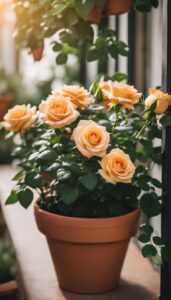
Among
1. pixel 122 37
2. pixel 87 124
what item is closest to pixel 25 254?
pixel 87 124

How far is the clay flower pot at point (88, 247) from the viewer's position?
198 cm

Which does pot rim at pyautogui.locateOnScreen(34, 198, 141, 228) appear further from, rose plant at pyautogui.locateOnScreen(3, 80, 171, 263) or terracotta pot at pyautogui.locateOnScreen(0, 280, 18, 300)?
terracotta pot at pyautogui.locateOnScreen(0, 280, 18, 300)

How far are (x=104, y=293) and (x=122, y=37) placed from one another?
1772 mm

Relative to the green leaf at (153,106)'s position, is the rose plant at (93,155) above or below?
below

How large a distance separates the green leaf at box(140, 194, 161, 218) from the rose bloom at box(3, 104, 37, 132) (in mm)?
518

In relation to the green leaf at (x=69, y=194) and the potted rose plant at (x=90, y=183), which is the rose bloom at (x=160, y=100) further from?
the green leaf at (x=69, y=194)

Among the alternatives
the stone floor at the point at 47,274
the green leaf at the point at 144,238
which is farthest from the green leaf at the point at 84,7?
the stone floor at the point at 47,274

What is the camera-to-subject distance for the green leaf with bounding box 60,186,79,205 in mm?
1887

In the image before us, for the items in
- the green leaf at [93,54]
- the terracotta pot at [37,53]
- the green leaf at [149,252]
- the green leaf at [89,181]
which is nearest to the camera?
the green leaf at [89,181]

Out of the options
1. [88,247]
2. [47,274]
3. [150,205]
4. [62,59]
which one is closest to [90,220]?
[88,247]

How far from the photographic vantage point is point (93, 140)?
1864mm

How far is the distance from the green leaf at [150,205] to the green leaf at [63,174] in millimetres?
299

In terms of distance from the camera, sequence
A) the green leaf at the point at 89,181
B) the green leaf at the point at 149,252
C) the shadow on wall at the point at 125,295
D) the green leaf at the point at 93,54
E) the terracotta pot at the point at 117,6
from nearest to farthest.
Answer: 1. the green leaf at the point at 89,181
2. the green leaf at the point at 149,252
3. the shadow on wall at the point at 125,295
4. the terracotta pot at the point at 117,6
5. the green leaf at the point at 93,54

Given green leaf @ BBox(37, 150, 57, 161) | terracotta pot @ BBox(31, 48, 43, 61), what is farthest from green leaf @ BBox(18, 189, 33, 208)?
terracotta pot @ BBox(31, 48, 43, 61)
